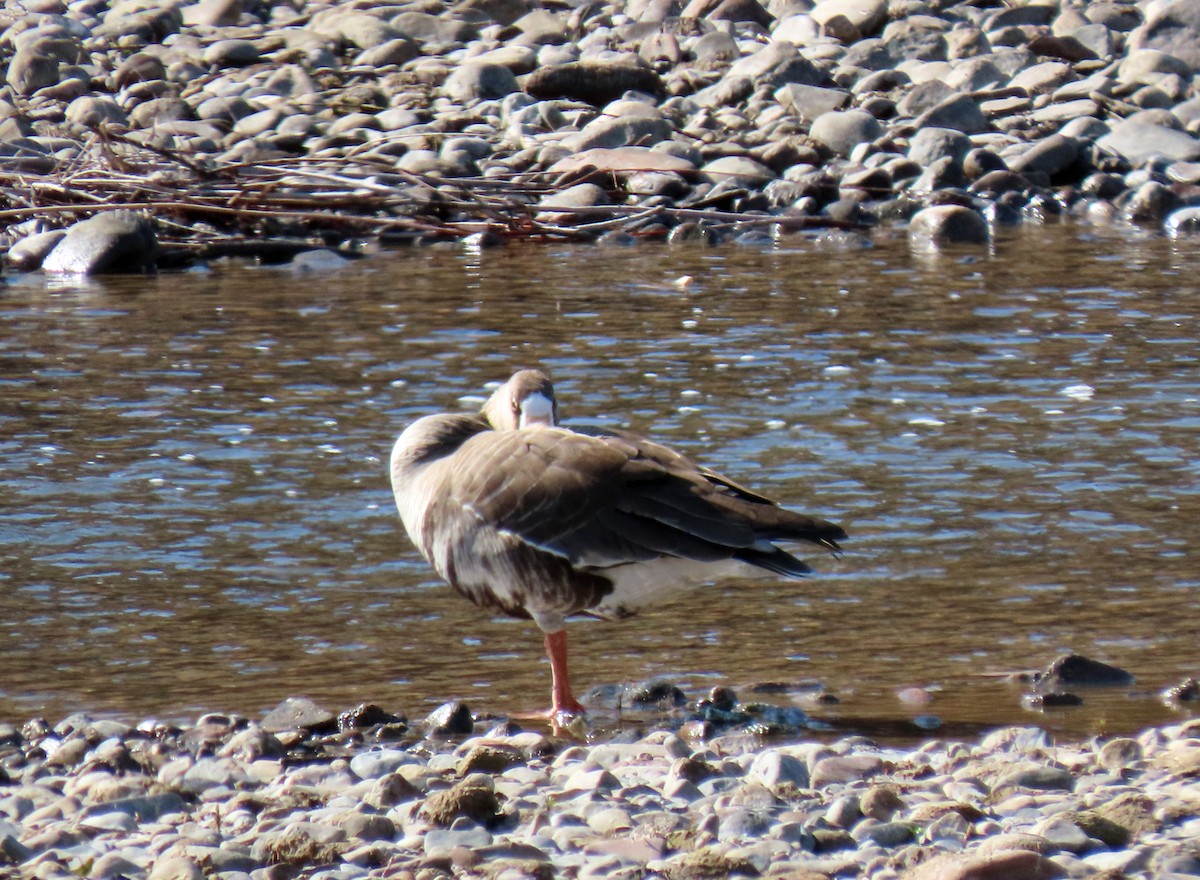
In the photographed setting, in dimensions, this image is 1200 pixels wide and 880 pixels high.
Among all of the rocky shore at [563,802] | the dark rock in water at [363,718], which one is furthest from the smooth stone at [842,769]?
the dark rock in water at [363,718]

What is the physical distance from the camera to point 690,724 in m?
5.96

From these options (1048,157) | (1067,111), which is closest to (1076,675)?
(1048,157)

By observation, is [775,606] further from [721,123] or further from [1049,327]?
[721,123]

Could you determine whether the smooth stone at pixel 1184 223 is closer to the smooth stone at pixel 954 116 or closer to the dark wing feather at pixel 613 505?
the smooth stone at pixel 954 116

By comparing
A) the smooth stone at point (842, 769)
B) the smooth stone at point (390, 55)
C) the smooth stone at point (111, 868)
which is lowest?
the smooth stone at point (842, 769)

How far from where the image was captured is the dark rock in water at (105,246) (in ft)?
55.3

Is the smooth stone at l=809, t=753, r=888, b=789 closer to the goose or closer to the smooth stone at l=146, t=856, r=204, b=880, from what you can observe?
the goose

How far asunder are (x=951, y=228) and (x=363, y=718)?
1237cm

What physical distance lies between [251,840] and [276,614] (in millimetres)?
2744

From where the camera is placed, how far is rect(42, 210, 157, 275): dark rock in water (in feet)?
55.3

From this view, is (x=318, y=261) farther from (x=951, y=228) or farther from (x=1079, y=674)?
(x=1079, y=674)

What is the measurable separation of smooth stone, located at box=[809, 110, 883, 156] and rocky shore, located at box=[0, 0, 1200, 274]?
30mm

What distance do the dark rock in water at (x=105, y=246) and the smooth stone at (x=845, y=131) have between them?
7.29 metres

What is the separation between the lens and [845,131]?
20.0 meters
